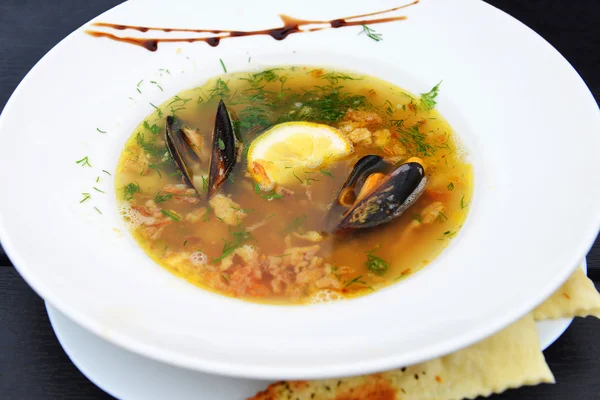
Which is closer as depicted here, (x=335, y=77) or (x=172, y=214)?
(x=172, y=214)

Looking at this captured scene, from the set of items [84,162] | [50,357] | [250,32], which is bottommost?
[50,357]

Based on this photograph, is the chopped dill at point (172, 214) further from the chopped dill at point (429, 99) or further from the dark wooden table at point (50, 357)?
the chopped dill at point (429, 99)

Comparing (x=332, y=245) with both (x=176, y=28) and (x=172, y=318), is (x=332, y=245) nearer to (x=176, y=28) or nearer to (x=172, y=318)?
(x=172, y=318)

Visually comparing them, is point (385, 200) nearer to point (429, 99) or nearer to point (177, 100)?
point (429, 99)

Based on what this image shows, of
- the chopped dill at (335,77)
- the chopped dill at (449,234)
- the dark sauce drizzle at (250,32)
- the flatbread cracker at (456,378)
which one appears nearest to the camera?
the flatbread cracker at (456,378)

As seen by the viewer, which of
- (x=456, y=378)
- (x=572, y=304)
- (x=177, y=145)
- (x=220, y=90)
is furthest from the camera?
(x=220, y=90)

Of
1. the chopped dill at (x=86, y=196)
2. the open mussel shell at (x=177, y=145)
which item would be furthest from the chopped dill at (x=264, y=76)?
the chopped dill at (x=86, y=196)

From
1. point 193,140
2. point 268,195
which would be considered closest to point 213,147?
point 193,140
